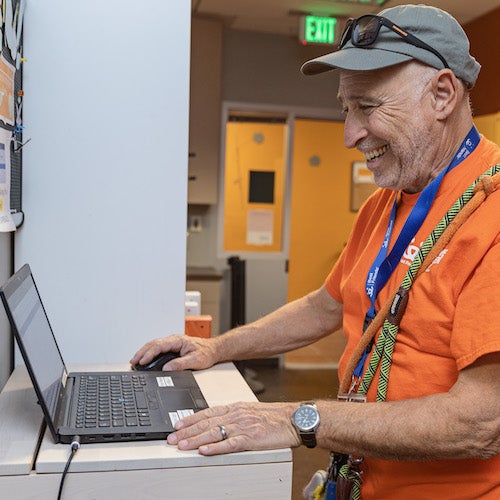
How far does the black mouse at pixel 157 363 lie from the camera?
156 centimetres

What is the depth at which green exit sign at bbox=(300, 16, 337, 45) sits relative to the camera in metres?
4.49

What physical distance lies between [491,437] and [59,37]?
4.63 feet

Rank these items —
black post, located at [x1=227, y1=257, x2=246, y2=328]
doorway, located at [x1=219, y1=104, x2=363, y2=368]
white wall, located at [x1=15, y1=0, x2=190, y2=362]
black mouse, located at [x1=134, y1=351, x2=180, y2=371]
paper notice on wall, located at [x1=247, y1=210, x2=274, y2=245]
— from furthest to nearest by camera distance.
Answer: paper notice on wall, located at [x1=247, y1=210, x2=274, y2=245]
doorway, located at [x1=219, y1=104, x2=363, y2=368]
black post, located at [x1=227, y1=257, x2=246, y2=328]
white wall, located at [x1=15, y1=0, x2=190, y2=362]
black mouse, located at [x1=134, y1=351, x2=180, y2=371]

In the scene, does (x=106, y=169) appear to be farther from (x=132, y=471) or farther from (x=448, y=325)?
(x=448, y=325)

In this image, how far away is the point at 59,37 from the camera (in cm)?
166

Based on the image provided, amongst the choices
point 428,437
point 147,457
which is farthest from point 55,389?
point 428,437

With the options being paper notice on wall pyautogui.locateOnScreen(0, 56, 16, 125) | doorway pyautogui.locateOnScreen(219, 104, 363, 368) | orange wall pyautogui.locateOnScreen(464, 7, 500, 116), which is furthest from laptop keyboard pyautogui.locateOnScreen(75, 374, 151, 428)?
doorway pyautogui.locateOnScreen(219, 104, 363, 368)

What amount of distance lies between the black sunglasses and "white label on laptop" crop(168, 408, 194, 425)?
0.83 metres

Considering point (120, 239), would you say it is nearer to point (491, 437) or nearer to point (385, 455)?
point (385, 455)

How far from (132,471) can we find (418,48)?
0.96 metres

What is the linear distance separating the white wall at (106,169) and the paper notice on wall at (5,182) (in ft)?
A: 0.58

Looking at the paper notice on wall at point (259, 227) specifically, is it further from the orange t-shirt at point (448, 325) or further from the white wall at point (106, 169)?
the orange t-shirt at point (448, 325)

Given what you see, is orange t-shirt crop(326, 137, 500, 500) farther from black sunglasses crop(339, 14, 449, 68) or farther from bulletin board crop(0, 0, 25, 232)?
bulletin board crop(0, 0, 25, 232)

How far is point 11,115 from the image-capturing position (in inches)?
59.4
